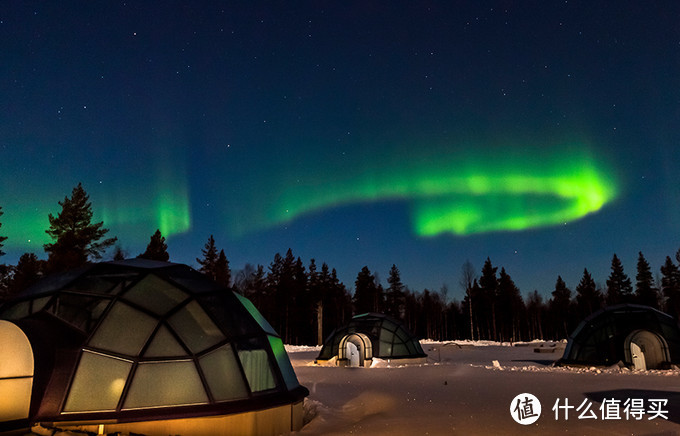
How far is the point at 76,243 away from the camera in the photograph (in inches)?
1458

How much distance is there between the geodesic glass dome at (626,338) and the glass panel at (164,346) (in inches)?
816

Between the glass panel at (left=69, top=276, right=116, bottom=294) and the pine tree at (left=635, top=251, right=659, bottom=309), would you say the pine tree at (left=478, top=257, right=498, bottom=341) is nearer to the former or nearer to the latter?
the pine tree at (left=635, top=251, right=659, bottom=309)

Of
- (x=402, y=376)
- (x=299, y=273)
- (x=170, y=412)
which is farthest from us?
(x=299, y=273)

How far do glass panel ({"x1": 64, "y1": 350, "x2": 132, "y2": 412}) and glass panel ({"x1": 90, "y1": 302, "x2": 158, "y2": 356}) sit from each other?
0.20 meters

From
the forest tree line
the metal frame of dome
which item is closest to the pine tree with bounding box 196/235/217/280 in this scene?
the forest tree line

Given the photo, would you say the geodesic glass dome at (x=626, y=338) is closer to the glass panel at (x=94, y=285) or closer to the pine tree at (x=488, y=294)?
the glass panel at (x=94, y=285)

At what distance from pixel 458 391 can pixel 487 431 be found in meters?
5.27

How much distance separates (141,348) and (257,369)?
207cm

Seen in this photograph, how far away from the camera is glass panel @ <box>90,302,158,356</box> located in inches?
264

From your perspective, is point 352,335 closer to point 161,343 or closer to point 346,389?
point 346,389

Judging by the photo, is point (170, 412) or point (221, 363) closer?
point (170, 412)

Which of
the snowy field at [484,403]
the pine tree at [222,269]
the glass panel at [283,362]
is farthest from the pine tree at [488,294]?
the glass panel at [283,362]

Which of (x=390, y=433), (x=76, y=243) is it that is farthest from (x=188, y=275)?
(x=76, y=243)

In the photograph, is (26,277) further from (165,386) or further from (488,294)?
(488,294)
